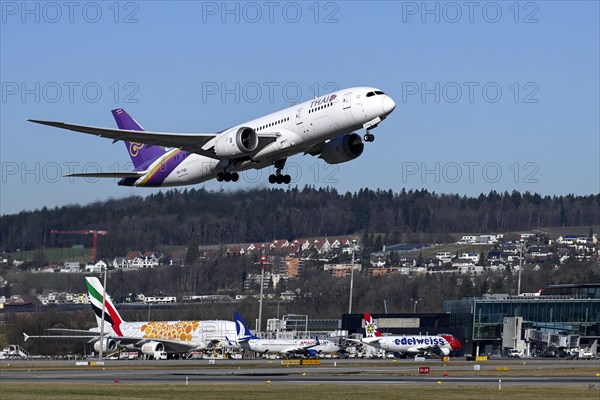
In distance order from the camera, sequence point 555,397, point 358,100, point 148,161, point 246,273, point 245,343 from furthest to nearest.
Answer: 1. point 246,273
2. point 245,343
3. point 148,161
4. point 358,100
5. point 555,397

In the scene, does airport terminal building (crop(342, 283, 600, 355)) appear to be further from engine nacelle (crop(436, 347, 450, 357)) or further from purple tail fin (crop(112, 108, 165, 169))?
purple tail fin (crop(112, 108, 165, 169))

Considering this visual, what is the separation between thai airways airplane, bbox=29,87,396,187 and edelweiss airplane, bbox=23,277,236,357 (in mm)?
43991

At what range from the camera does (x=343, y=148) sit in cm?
7588

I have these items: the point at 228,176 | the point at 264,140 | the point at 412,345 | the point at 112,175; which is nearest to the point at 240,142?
the point at 264,140

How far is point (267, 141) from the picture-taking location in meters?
72.4

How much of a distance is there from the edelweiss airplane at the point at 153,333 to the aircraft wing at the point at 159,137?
51.0 m

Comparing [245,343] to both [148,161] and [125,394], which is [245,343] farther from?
[125,394]

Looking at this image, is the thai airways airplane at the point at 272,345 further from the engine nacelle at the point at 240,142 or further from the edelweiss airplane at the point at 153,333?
the engine nacelle at the point at 240,142

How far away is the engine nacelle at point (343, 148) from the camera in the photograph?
75750mm

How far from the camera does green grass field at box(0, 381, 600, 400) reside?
6225 centimetres

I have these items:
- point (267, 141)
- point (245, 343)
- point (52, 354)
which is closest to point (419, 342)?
point (245, 343)

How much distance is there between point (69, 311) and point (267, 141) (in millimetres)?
95959

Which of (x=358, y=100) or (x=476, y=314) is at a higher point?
(x=358, y=100)

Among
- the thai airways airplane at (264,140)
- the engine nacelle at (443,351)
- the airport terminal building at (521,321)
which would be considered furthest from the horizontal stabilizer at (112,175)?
the airport terminal building at (521,321)
